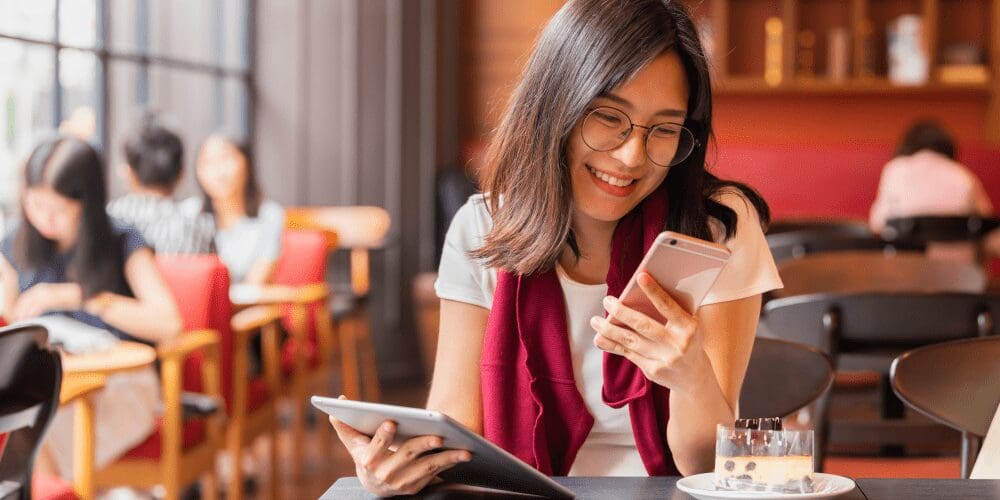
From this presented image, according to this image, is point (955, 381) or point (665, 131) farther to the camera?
point (955, 381)

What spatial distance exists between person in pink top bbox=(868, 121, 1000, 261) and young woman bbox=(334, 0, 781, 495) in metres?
4.72

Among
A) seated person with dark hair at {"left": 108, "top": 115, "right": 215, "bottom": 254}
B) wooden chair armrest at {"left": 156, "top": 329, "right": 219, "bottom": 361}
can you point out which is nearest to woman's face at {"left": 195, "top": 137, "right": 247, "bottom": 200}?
seated person with dark hair at {"left": 108, "top": 115, "right": 215, "bottom": 254}

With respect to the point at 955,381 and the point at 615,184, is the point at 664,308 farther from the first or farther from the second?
the point at 955,381

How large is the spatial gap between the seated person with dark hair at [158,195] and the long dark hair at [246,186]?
440 millimetres

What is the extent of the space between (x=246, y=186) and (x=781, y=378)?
356 centimetres

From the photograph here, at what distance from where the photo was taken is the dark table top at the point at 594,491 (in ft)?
4.67

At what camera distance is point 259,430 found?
167 inches

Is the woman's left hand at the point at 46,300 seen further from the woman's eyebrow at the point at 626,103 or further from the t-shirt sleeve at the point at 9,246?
the woman's eyebrow at the point at 626,103

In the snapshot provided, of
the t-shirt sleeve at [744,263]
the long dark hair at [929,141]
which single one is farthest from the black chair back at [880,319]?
the long dark hair at [929,141]

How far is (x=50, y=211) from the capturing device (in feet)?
11.3

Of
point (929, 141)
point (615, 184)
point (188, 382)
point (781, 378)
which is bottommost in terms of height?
point (188, 382)

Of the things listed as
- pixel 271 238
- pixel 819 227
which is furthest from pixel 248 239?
pixel 819 227

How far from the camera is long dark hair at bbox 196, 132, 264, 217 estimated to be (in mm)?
5324

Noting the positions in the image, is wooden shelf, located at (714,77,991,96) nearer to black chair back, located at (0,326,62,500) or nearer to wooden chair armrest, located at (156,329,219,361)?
wooden chair armrest, located at (156,329,219,361)
